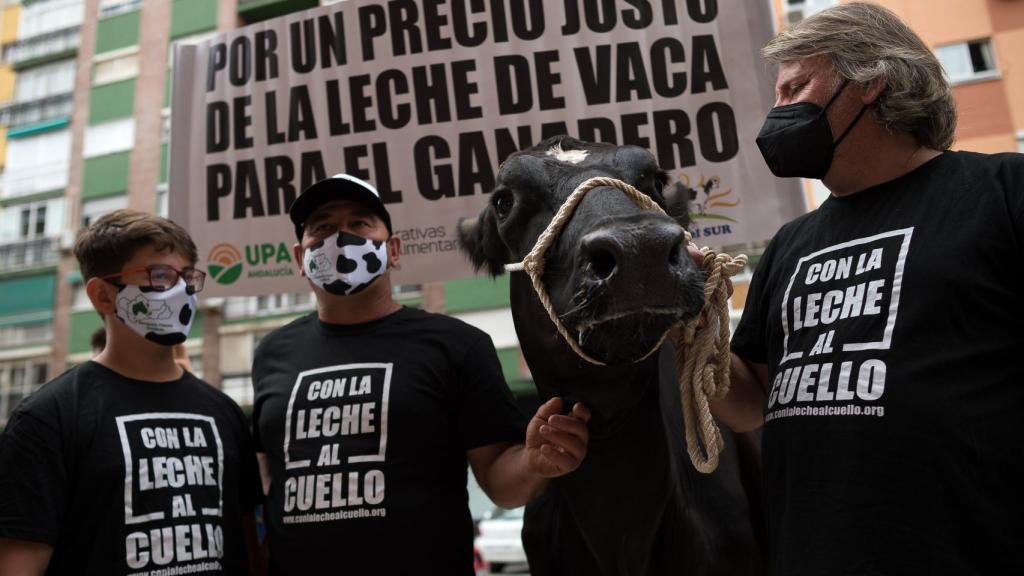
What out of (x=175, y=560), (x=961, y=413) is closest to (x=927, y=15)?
(x=961, y=413)

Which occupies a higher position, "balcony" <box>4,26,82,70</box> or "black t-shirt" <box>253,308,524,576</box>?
"balcony" <box>4,26,82,70</box>

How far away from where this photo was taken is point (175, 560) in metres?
2.52

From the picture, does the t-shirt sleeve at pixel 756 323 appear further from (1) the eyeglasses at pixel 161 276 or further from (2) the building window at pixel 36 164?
(2) the building window at pixel 36 164

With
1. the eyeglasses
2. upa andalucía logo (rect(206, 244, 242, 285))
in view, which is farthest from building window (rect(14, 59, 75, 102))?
the eyeglasses

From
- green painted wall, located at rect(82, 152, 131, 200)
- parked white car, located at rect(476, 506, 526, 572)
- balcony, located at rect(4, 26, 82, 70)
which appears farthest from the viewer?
balcony, located at rect(4, 26, 82, 70)

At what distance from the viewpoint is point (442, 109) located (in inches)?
173

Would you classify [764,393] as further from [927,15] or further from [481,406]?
[927,15]

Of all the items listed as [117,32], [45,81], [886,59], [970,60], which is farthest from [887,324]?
[45,81]

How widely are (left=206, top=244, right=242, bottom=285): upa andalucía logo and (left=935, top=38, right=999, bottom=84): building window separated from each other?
12.1 meters

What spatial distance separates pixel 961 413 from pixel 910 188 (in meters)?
0.63

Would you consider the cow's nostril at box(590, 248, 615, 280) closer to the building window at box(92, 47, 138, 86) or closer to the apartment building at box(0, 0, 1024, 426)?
the apartment building at box(0, 0, 1024, 426)

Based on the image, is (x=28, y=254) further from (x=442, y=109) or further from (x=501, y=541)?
(x=442, y=109)

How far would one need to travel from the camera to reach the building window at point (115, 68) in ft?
77.2

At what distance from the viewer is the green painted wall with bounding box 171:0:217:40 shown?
17.2 m
